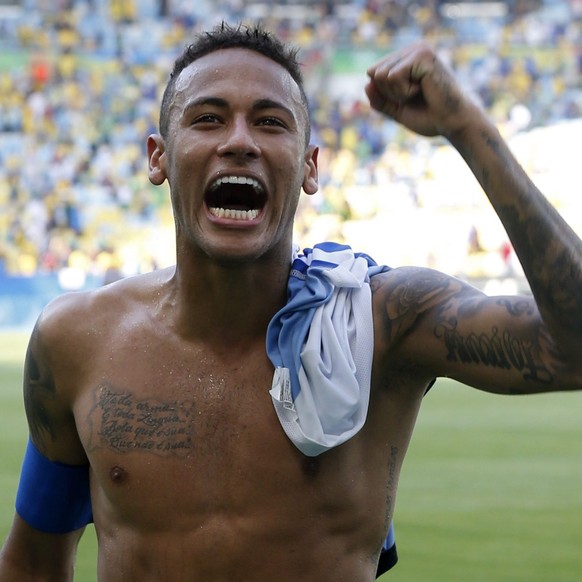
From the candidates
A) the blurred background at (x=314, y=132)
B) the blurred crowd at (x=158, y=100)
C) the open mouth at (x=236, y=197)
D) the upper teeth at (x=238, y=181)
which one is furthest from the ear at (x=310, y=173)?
the blurred crowd at (x=158, y=100)

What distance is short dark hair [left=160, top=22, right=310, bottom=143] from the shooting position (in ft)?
10.4

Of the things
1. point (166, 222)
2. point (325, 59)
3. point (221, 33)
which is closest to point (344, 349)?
point (221, 33)

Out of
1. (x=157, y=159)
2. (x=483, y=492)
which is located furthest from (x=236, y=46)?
(x=483, y=492)

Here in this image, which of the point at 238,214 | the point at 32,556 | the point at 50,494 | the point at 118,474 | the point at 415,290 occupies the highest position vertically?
the point at 238,214

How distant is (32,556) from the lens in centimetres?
319

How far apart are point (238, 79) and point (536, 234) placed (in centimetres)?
91

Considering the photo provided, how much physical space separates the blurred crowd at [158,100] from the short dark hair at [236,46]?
1924 cm

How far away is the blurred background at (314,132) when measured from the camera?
2302 centimetres

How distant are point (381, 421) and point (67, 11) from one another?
→ 1076 inches

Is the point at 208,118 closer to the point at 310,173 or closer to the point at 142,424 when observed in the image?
the point at 310,173

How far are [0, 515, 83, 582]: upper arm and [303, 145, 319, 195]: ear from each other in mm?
1121

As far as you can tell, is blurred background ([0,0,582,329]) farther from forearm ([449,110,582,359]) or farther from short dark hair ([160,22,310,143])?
forearm ([449,110,582,359])

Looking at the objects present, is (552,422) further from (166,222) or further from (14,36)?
(14,36)

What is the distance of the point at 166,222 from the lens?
79.7ft
